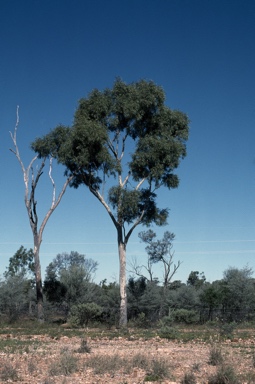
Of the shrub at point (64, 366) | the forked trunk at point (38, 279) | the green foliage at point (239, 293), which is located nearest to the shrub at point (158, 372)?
the shrub at point (64, 366)

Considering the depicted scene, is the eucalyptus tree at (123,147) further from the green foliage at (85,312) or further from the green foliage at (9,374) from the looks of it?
the green foliage at (9,374)

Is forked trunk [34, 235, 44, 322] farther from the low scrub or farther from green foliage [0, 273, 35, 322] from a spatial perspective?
the low scrub

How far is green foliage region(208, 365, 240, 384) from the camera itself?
10.1 meters

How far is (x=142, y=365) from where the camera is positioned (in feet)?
39.5

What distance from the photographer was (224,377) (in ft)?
33.4

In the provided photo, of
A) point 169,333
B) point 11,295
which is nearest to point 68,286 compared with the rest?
point 11,295

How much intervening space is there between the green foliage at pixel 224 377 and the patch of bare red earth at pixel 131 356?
28 cm

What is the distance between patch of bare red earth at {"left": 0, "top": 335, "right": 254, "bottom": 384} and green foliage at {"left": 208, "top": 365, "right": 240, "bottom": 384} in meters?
0.28

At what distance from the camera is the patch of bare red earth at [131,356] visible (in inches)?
425

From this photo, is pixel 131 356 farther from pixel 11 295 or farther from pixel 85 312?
pixel 11 295

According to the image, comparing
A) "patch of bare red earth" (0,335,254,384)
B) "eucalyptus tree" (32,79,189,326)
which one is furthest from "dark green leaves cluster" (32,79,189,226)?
"patch of bare red earth" (0,335,254,384)

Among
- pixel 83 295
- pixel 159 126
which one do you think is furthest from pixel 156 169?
pixel 83 295

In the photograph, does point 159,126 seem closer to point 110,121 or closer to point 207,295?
point 110,121

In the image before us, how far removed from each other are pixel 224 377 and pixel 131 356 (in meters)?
3.84
